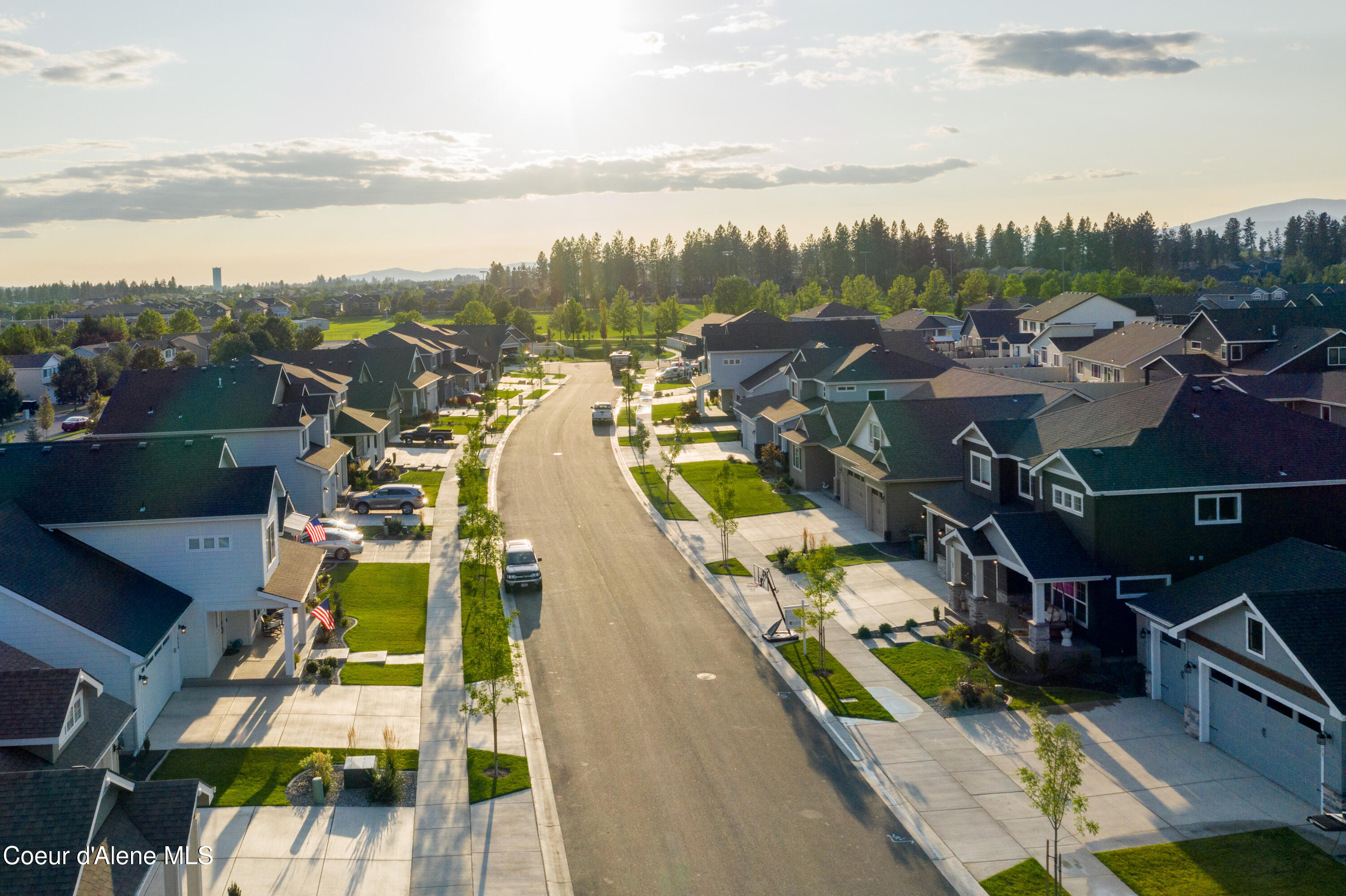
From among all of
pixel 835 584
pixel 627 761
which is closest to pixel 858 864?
pixel 627 761

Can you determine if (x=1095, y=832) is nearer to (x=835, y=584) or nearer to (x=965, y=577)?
(x=835, y=584)

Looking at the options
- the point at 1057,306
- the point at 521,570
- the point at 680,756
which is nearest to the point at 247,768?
the point at 680,756

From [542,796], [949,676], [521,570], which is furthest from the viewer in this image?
[521,570]

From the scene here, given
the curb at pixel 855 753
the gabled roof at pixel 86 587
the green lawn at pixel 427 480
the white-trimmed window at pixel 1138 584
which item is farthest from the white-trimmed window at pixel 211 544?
A: the white-trimmed window at pixel 1138 584

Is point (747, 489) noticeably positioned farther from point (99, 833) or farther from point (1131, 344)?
point (99, 833)

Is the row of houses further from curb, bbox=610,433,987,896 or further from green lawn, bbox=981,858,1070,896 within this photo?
green lawn, bbox=981,858,1070,896

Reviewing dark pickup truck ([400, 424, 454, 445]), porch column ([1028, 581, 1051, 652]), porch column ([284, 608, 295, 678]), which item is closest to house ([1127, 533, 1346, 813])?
porch column ([1028, 581, 1051, 652])
